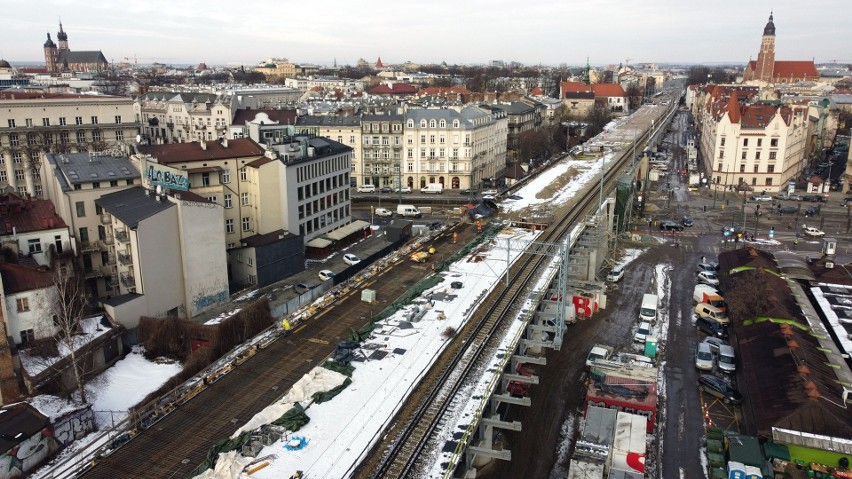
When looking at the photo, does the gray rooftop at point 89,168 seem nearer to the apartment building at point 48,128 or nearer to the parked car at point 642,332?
the apartment building at point 48,128

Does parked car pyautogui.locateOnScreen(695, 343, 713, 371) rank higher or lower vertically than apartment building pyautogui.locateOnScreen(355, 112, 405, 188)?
lower

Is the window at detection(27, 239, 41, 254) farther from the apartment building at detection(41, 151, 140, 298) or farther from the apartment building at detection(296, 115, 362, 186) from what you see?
the apartment building at detection(296, 115, 362, 186)

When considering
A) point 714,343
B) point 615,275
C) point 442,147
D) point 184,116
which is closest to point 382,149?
point 442,147

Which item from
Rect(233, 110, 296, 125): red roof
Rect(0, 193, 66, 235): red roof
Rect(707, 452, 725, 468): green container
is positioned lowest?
Rect(707, 452, 725, 468): green container

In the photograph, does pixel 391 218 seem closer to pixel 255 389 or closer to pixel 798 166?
pixel 255 389

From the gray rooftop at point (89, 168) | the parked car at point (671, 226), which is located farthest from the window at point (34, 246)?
the parked car at point (671, 226)

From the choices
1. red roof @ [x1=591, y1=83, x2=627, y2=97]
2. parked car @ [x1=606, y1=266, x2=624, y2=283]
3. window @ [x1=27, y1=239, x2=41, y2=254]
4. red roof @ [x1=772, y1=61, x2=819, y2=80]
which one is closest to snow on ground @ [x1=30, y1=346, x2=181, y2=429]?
window @ [x1=27, y1=239, x2=41, y2=254]
